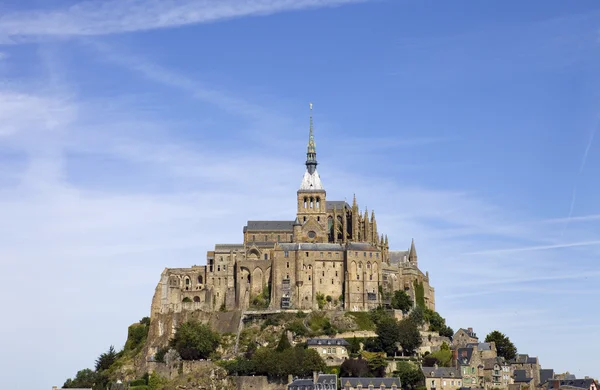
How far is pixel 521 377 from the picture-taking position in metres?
111

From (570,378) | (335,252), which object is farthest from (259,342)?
(570,378)

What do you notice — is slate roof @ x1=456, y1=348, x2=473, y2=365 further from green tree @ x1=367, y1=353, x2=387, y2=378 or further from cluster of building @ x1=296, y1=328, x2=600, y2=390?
green tree @ x1=367, y1=353, x2=387, y2=378

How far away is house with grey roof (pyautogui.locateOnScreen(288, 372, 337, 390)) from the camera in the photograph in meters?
101

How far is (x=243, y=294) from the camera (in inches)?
4884

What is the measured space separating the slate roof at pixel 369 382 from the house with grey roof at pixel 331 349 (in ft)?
25.5

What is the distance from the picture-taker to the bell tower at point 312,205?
128 meters

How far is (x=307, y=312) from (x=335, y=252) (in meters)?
8.12

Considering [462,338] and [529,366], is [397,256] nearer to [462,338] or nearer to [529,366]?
[462,338]

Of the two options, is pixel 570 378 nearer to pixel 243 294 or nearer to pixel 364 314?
pixel 364 314

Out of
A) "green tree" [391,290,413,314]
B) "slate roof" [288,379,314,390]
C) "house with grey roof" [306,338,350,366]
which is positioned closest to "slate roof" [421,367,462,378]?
"house with grey roof" [306,338,350,366]

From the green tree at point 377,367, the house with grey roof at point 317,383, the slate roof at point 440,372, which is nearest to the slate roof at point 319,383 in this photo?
the house with grey roof at point 317,383

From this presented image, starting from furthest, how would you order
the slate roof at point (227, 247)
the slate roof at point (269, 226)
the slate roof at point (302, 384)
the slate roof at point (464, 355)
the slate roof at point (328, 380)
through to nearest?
1. the slate roof at point (269, 226)
2. the slate roof at point (227, 247)
3. the slate roof at point (464, 355)
4. the slate roof at point (302, 384)
5. the slate roof at point (328, 380)

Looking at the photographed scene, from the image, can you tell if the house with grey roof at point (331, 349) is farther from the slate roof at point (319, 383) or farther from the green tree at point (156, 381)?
the green tree at point (156, 381)

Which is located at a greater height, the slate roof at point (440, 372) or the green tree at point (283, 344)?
the green tree at point (283, 344)
